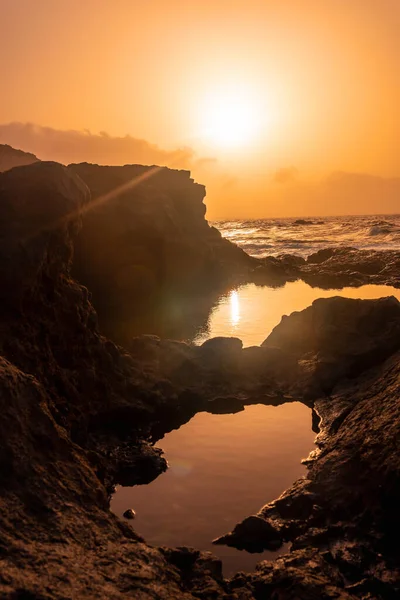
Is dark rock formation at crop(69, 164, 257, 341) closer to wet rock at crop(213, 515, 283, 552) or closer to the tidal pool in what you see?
the tidal pool

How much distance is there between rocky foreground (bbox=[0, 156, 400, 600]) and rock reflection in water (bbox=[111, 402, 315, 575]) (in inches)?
18.2

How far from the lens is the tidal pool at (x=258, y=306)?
31.3 m

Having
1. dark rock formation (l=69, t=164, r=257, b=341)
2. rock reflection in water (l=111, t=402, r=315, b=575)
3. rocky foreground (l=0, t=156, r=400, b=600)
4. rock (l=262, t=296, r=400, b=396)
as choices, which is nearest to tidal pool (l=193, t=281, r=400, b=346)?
dark rock formation (l=69, t=164, r=257, b=341)

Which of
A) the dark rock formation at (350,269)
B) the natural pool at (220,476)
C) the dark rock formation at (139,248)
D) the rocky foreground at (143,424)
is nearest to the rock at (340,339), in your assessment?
the rocky foreground at (143,424)

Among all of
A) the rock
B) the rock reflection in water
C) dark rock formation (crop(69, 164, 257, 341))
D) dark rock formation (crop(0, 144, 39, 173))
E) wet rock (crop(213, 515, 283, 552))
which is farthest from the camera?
dark rock formation (crop(0, 144, 39, 173))

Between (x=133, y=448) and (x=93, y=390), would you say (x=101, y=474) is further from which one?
(x=93, y=390)

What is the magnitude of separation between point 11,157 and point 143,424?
5542 cm

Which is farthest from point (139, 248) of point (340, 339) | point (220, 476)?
point (220, 476)

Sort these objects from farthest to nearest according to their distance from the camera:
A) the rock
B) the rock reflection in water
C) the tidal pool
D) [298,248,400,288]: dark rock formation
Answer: [298,248,400,288]: dark rock formation → the tidal pool → the rock → the rock reflection in water

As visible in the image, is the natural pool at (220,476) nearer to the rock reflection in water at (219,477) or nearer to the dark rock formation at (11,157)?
the rock reflection in water at (219,477)

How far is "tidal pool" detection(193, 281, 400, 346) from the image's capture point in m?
31.3

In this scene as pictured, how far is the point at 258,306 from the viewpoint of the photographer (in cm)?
4050

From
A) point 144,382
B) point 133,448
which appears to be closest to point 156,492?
point 133,448

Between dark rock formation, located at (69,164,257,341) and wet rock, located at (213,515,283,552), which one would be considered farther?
dark rock formation, located at (69,164,257,341)
